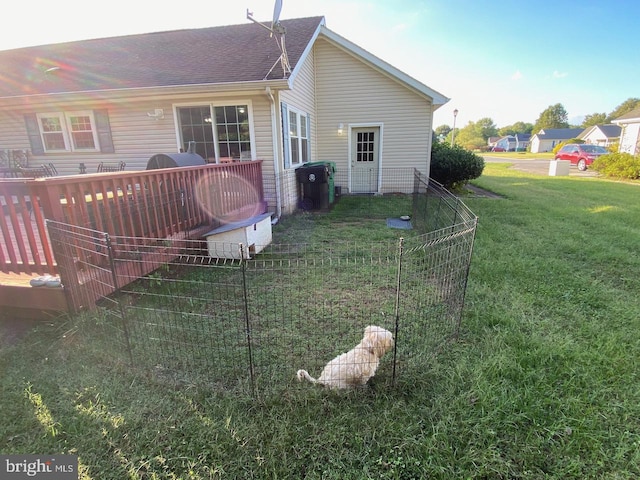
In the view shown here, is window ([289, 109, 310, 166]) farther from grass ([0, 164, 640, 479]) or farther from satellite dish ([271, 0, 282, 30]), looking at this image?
grass ([0, 164, 640, 479])

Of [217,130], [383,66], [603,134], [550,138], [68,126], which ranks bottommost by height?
[217,130]

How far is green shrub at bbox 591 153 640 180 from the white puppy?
1845cm

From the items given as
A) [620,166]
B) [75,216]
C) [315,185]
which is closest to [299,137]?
[315,185]

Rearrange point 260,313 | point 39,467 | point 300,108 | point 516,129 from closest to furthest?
point 39,467
point 260,313
point 300,108
point 516,129

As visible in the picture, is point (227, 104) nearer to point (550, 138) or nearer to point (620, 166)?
point (620, 166)

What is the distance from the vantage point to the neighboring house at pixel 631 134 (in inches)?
724

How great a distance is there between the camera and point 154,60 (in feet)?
26.6

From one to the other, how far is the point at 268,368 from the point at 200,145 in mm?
6296

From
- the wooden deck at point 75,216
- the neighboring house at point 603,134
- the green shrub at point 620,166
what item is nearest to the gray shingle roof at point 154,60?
the wooden deck at point 75,216

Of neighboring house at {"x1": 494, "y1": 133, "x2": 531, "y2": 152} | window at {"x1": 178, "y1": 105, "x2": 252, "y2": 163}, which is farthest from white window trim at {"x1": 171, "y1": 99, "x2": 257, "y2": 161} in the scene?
neighboring house at {"x1": 494, "y1": 133, "x2": 531, "y2": 152}

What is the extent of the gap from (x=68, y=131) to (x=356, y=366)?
915 cm

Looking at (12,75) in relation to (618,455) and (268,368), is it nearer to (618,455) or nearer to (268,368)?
(268,368)

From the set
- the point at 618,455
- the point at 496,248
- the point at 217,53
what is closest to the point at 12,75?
the point at 217,53

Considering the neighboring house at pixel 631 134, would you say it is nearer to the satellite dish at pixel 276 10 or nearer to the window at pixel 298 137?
the window at pixel 298 137
